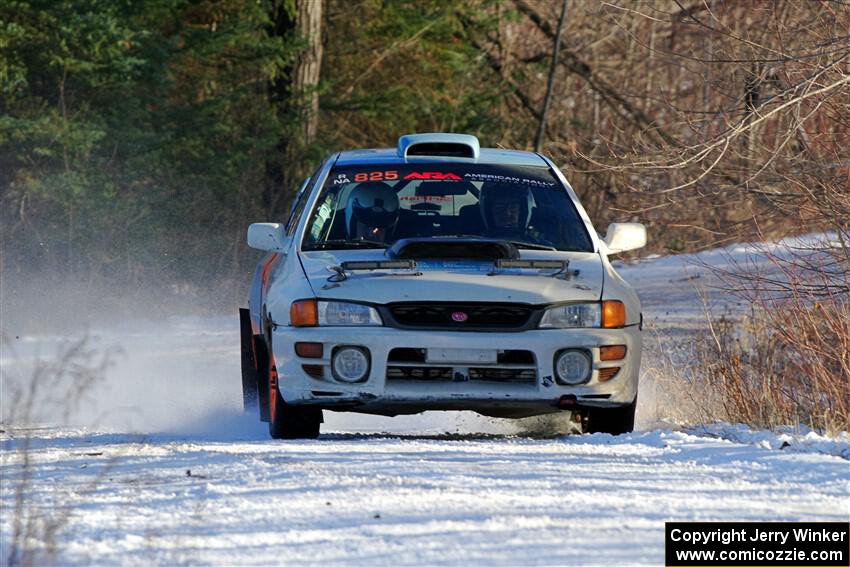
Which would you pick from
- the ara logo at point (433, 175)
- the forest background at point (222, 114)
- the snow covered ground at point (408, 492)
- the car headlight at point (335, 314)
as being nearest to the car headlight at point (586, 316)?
the snow covered ground at point (408, 492)

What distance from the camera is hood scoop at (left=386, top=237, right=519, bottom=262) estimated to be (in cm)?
846

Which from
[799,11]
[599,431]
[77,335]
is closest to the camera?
[599,431]

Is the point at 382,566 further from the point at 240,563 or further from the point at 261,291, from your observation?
the point at 261,291

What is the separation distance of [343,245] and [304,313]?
82 centimetres

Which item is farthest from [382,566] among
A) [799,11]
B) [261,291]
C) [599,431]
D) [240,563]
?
[799,11]

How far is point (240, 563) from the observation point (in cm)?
500

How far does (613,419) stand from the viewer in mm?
8594

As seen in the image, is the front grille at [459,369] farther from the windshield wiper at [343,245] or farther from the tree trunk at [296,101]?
the tree trunk at [296,101]

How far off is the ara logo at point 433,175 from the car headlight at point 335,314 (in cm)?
155

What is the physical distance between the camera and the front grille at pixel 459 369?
26.5 feet

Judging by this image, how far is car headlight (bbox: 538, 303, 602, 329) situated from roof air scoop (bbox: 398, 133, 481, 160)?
5.98 ft

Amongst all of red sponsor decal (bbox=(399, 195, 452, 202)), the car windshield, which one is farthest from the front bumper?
red sponsor decal (bbox=(399, 195, 452, 202))

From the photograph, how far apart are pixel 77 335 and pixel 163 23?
375 inches

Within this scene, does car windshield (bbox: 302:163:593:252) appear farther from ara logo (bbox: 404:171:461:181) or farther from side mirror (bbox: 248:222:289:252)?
side mirror (bbox: 248:222:289:252)
